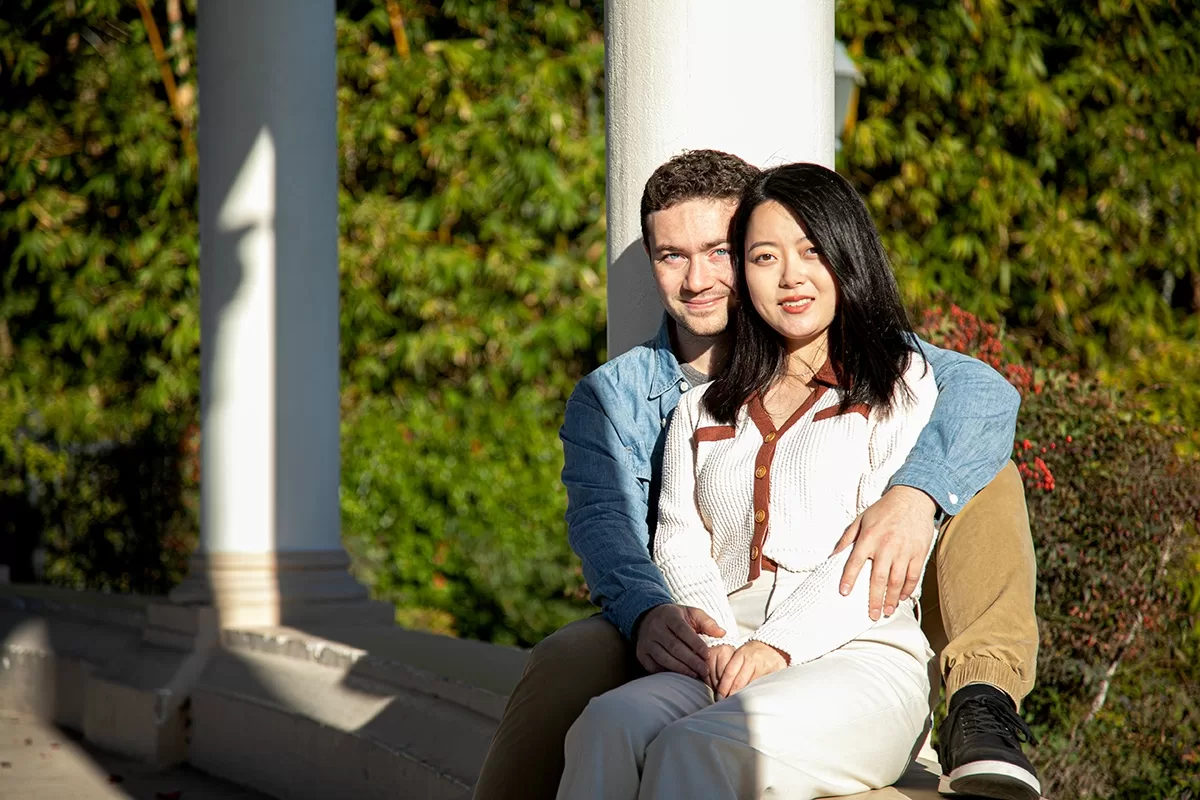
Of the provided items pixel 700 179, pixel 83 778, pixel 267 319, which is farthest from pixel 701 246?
pixel 83 778

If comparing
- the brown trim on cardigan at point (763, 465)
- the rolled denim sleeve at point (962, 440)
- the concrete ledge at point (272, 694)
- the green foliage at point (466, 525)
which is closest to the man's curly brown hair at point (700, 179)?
the brown trim on cardigan at point (763, 465)

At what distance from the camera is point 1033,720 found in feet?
15.8

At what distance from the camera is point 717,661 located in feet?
8.53

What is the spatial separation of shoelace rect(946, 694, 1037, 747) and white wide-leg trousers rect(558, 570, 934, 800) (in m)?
0.15

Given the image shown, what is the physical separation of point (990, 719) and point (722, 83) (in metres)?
1.59

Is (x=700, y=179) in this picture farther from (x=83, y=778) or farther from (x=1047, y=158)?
(x=1047, y=158)

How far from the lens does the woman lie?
2.35 m

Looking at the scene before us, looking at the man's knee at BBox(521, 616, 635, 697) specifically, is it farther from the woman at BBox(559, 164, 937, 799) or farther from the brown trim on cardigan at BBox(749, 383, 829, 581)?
the brown trim on cardigan at BBox(749, 383, 829, 581)

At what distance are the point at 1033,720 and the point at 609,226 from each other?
254 centimetres

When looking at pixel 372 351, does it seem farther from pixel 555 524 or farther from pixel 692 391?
pixel 692 391

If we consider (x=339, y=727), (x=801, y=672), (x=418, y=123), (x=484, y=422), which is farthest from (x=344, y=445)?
(x=801, y=672)

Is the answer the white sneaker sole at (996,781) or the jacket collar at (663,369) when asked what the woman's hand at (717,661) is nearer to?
the white sneaker sole at (996,781)

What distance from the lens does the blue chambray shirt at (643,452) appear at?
8.75ft

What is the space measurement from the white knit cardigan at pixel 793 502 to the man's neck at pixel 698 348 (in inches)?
11.3
